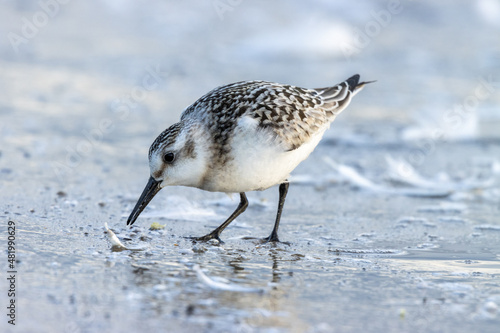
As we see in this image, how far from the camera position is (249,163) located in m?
4.93

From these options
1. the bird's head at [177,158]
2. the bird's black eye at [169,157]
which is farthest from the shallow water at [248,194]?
the bird's black eye at [169,157]

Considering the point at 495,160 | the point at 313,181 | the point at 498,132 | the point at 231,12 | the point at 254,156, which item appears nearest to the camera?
the point at 254,156

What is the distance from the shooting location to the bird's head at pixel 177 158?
4906 millimetres

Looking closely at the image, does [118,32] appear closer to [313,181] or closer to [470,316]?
[313,181]

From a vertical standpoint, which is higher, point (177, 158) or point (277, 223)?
point (177, 158)

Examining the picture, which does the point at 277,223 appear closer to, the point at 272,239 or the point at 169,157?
the point at 272,239

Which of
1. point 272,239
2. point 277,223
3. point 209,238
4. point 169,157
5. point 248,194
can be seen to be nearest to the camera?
point 169,157

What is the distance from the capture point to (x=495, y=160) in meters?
7.98

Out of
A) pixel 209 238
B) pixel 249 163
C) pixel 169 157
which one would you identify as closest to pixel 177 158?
pixel 169 157

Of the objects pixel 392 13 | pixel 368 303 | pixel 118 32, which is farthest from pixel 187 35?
pixel 368 303

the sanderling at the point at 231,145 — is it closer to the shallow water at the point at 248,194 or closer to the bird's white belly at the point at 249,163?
the bird's white belly at the point at 249,163

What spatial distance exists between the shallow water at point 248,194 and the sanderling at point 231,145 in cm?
45

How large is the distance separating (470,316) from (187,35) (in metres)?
10.9

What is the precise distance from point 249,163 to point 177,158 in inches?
19.6
